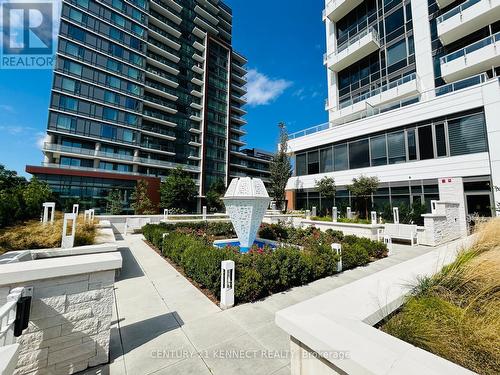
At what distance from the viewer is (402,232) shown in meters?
12.9

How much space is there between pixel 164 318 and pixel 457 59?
25.2 meters

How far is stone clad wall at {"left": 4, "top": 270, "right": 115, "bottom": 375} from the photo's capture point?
2.75 metres

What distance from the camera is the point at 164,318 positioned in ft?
14.9

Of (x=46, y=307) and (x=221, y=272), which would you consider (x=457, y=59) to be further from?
(x=46, y=307)

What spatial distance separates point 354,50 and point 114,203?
35.3 meters

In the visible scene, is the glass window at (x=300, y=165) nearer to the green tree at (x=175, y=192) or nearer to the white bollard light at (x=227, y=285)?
the green tree at (x=175, y=192)

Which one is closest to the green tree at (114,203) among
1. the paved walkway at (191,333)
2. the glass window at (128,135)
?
the glass window at (128,135)

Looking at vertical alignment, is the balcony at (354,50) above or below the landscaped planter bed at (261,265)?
above

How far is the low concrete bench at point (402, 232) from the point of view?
12273 mm

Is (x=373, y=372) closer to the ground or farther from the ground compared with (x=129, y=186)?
closer to the ground

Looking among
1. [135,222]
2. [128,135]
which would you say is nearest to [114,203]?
[128,135]

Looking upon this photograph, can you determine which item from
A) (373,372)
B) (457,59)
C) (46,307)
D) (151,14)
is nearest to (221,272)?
(46,307)

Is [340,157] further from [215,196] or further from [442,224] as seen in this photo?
[215,196]

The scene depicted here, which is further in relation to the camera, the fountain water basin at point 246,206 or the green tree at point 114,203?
the green tree at point 114,203
